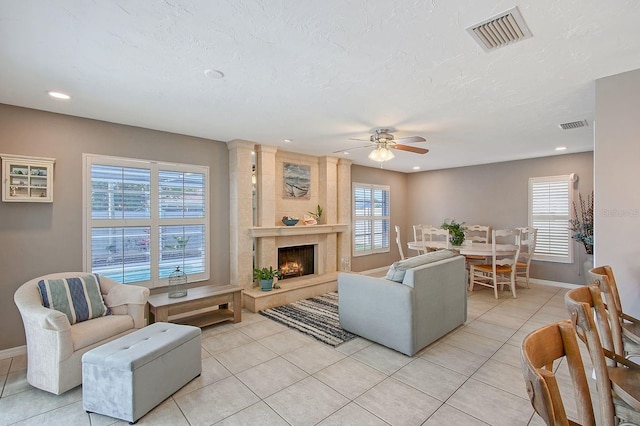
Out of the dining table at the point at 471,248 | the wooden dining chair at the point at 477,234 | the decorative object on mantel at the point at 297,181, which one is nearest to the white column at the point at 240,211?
the decorative object on mantel at the point at 297,181

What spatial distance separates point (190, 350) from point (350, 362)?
1486 millimetres

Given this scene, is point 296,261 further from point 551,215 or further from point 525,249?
point 551,215

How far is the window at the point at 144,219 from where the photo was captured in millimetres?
3615

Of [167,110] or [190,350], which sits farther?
[167,110]

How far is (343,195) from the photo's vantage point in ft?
20.4

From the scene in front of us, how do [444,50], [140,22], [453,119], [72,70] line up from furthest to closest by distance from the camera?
[453,119]
[72,70]
[444,50]
[140,22]

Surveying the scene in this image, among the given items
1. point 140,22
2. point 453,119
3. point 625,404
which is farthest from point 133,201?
point 625,404

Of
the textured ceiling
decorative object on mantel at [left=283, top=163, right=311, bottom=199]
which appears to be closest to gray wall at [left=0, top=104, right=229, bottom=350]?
the textured ceiling

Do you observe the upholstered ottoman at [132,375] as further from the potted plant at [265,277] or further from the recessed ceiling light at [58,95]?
the recessed ceiling light at [58,95]

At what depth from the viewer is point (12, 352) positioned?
3.12 metres

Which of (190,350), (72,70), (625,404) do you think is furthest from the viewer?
(190,350)

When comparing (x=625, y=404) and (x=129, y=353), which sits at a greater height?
(x=625, y=404)

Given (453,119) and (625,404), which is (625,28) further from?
(625,404)

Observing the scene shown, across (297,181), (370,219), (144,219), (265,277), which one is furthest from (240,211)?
(370,219)
